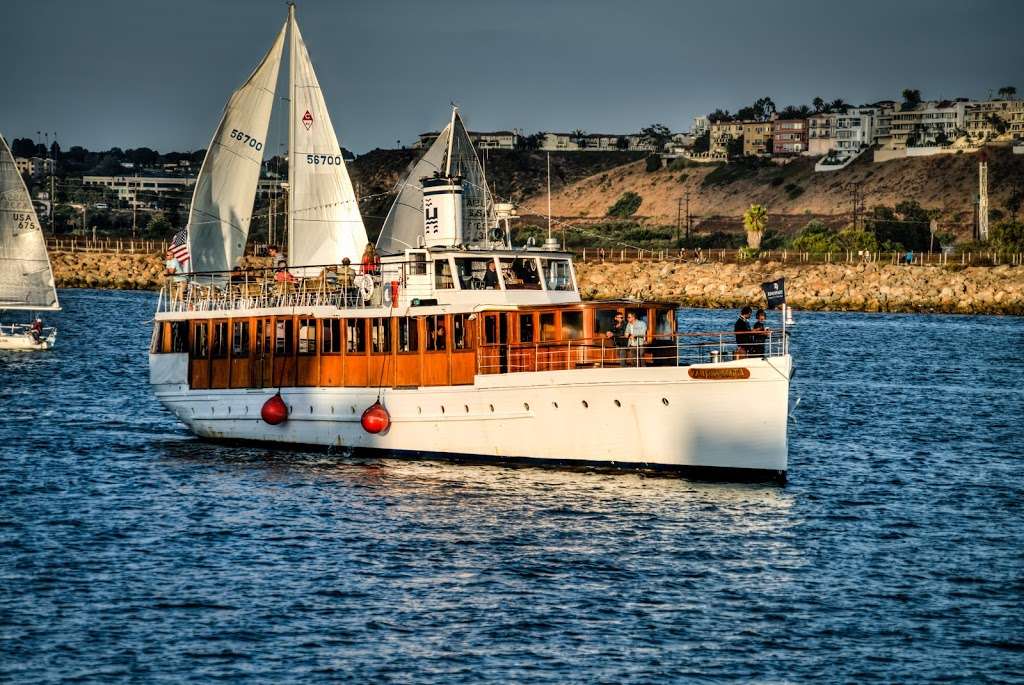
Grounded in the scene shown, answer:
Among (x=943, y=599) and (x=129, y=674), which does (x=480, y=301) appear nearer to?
(x=943, y=599)

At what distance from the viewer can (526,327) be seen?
134ft

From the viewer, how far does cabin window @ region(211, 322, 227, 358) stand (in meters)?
45.7

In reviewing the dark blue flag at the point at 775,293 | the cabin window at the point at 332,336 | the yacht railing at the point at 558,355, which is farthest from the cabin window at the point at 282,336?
the dark blue flag at the point at 775,293

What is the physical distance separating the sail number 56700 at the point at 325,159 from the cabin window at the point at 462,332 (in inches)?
473

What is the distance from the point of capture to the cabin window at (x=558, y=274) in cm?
4384

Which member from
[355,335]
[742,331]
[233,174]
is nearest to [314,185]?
[233,174]

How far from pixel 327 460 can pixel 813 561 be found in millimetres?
16825

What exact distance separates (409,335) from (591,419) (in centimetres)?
676

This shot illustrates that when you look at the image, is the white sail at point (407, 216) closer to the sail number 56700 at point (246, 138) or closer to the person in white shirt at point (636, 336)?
the sail number 56700 at point (246, 138)

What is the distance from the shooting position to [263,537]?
32.5 metres

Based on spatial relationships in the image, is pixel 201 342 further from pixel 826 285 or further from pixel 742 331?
pixel 826 285

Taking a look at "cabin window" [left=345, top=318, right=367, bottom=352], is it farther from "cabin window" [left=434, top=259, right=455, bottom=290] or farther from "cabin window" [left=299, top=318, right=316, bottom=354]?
"cabin window" [left=434, top=259, right=455, bottom=290]

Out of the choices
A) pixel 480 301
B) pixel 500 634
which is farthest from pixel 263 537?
pixel 480 301

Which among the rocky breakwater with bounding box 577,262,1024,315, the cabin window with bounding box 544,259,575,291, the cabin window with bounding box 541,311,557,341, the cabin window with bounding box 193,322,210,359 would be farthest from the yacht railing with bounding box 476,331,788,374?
the rocky breakwater with bounding box 577,262,1024,315
